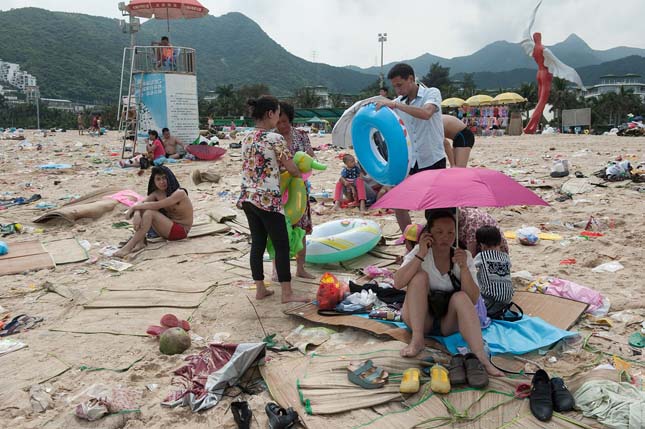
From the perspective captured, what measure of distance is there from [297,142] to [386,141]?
0.77 m

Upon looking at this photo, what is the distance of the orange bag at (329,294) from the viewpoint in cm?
361

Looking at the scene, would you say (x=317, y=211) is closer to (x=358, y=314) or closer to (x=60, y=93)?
(x=358, y=314)

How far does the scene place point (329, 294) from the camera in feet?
11.9

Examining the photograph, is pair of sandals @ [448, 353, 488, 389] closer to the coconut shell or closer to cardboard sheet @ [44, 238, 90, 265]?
the coconut shell

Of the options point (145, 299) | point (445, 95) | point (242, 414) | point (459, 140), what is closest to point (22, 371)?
point (145, 299)

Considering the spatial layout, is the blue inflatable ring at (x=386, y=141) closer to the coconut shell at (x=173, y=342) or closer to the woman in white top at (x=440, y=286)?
the woman in white top at (x=440, y=286)

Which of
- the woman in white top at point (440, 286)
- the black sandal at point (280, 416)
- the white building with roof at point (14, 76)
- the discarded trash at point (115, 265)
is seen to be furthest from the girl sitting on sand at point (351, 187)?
the white building with roof at point (14, 76)

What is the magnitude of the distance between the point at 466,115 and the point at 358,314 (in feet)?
89.5

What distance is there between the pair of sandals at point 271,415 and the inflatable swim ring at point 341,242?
2353 millimetres

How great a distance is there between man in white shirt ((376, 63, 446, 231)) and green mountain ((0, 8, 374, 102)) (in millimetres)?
69472

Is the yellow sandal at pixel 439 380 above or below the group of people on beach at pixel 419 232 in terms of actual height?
below

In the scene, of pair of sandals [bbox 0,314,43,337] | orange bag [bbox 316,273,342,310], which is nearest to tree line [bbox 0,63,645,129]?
orange bag [bbox 316,273,342,310]

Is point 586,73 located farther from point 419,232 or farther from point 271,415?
point 271,415

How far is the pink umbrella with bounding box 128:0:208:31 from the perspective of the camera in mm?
13773
